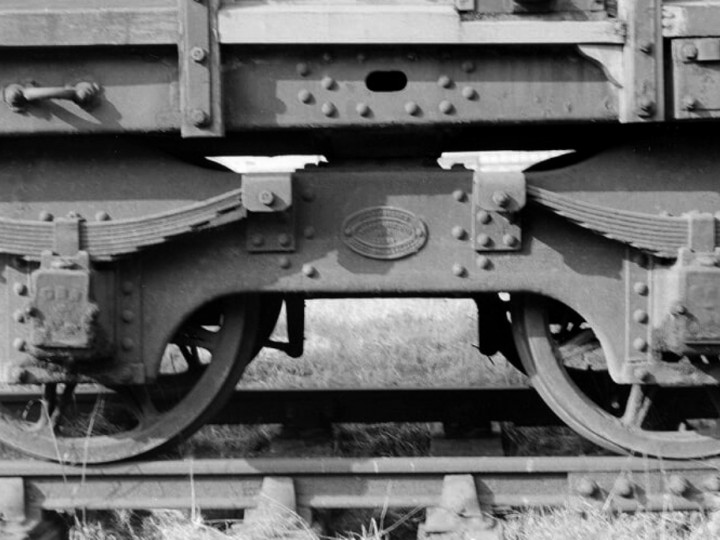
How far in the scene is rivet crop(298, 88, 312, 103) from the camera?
161 inches

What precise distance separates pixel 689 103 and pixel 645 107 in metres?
0.16

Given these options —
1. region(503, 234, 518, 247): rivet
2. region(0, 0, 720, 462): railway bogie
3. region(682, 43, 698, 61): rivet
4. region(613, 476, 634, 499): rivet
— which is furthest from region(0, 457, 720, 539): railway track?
region(682, 43, 698, 61): rivet

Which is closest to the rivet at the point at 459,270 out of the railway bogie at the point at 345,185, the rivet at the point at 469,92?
the railway bogie at the point at 345,185

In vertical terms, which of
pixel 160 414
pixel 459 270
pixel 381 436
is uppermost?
pixel 459 270

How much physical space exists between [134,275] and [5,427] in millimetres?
826

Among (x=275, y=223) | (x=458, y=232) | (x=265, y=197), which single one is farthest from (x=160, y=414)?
(x=458, y=232)

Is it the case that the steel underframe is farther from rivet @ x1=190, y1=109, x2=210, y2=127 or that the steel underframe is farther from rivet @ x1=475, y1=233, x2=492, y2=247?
rivet @ x1=190, y1=109, x2=210, y2=127

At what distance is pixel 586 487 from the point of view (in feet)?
14.5

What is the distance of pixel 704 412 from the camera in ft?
17.3

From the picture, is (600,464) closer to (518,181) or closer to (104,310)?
(518,181)

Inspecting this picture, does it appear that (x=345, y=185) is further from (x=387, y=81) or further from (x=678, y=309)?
(x=678, y=309)

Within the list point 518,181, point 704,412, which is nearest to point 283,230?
point 518,181

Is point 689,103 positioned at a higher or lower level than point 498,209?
higher

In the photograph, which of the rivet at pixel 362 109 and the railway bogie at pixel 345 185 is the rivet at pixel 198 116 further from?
the rivet at pixel 362 109
